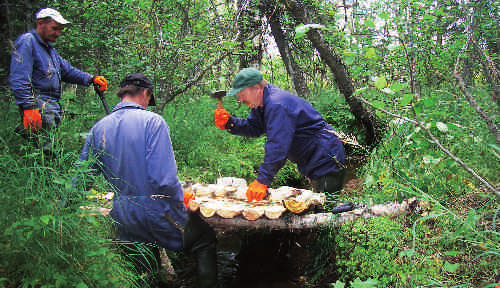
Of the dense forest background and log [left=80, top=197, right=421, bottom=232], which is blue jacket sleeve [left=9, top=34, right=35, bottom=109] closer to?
the dense forest background

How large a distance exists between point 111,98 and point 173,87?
1.16 meters

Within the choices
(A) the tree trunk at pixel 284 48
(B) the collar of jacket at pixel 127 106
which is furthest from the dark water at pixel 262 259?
(A) the tree trunk at pixel 284 48

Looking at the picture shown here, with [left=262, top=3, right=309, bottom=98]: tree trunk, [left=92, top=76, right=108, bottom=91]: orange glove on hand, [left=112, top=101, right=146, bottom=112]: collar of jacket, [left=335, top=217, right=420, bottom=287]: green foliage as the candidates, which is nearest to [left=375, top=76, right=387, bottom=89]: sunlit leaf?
[left=335, top=217, right=420, bottom=287]: green foliage

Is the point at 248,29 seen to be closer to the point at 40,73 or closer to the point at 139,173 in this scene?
the point at 40,73

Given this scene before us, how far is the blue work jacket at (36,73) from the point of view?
10.7 feet

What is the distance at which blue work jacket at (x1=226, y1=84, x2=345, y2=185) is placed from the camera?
10.3 feet

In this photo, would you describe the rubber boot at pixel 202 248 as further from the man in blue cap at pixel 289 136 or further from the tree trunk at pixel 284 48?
the tree trunk at pixel 284 48

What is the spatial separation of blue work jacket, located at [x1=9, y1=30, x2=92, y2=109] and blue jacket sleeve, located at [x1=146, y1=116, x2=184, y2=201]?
136 centimetres

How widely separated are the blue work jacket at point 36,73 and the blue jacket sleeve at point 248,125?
1923mm

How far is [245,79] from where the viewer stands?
3.28 metres

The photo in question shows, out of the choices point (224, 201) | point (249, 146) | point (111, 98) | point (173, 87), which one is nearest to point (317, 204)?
point (224, 201)

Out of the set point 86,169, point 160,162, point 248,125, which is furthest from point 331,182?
point 86,169

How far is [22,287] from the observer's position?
5.54 feet

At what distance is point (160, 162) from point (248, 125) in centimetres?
153
